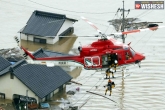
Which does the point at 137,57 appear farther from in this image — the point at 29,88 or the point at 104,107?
the point at 29,88

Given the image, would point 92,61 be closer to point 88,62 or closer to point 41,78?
point 88,62

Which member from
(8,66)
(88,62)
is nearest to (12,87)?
(8,66)

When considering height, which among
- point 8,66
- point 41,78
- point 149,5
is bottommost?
point 41,78

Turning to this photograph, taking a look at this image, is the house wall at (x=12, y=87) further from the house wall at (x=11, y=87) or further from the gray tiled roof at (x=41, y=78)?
the gray tiled roof at (x=41, y=78)

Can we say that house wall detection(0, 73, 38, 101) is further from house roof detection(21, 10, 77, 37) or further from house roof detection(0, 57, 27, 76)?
house roof detection(21, 10, 77, 37)

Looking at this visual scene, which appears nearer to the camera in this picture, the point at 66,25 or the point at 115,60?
the point at 115,60

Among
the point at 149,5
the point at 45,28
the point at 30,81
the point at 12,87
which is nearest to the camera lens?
the point at 30,81

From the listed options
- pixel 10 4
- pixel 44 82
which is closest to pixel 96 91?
pixel 44 82
